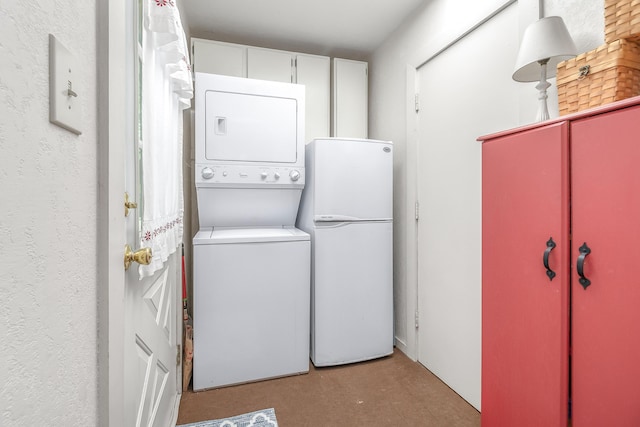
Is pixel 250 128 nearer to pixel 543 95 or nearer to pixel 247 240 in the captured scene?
pixel 247 240

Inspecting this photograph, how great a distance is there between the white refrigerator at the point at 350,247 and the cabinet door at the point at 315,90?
555 millimetres

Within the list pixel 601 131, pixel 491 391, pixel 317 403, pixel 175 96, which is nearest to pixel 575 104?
pixel 601 131

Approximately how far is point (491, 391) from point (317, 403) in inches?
41.5

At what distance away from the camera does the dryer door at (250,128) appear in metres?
2.16

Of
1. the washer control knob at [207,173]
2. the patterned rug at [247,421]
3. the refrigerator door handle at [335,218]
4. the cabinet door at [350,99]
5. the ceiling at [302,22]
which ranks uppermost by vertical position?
the ceiling at [302,22]

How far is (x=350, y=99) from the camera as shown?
9.60ft

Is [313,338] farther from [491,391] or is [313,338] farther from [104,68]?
[104,68]

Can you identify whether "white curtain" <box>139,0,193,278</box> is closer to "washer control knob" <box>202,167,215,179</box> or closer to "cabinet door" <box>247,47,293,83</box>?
"washer control knob" <box>202,167,215,179</box>

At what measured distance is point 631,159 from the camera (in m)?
0.78

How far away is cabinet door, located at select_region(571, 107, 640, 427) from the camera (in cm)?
78
